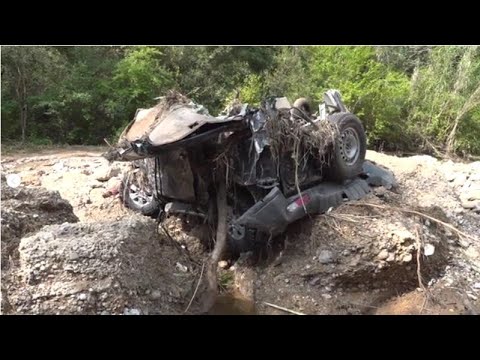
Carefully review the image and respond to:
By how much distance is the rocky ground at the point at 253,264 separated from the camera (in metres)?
4.74

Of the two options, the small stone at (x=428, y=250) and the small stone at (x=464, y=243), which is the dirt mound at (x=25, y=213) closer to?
the small stone at (x=428, y=250)

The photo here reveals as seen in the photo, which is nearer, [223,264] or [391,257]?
[391,257]

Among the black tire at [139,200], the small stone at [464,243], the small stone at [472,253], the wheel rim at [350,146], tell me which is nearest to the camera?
the small stone at [472,253]

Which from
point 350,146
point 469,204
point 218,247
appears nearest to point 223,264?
point 218,247

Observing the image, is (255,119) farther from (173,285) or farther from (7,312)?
(7,312)

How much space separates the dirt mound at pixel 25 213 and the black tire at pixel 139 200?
1.33 meters

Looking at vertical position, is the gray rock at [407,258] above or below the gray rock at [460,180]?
above

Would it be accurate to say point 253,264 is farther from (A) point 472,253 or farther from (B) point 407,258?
(A) point 472,253

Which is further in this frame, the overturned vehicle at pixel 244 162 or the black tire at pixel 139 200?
the black tire at pixel 139 200

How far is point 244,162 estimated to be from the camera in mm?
6434

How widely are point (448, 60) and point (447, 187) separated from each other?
7.63 metres

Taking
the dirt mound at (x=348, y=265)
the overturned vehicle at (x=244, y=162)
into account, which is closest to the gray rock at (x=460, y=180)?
the overturned vehicle at (x=244, y=162)

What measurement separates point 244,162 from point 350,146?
1929mm

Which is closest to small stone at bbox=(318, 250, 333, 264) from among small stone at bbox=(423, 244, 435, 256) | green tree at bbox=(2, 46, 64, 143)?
small stone at bbox=(423, 244, 435, 256)
